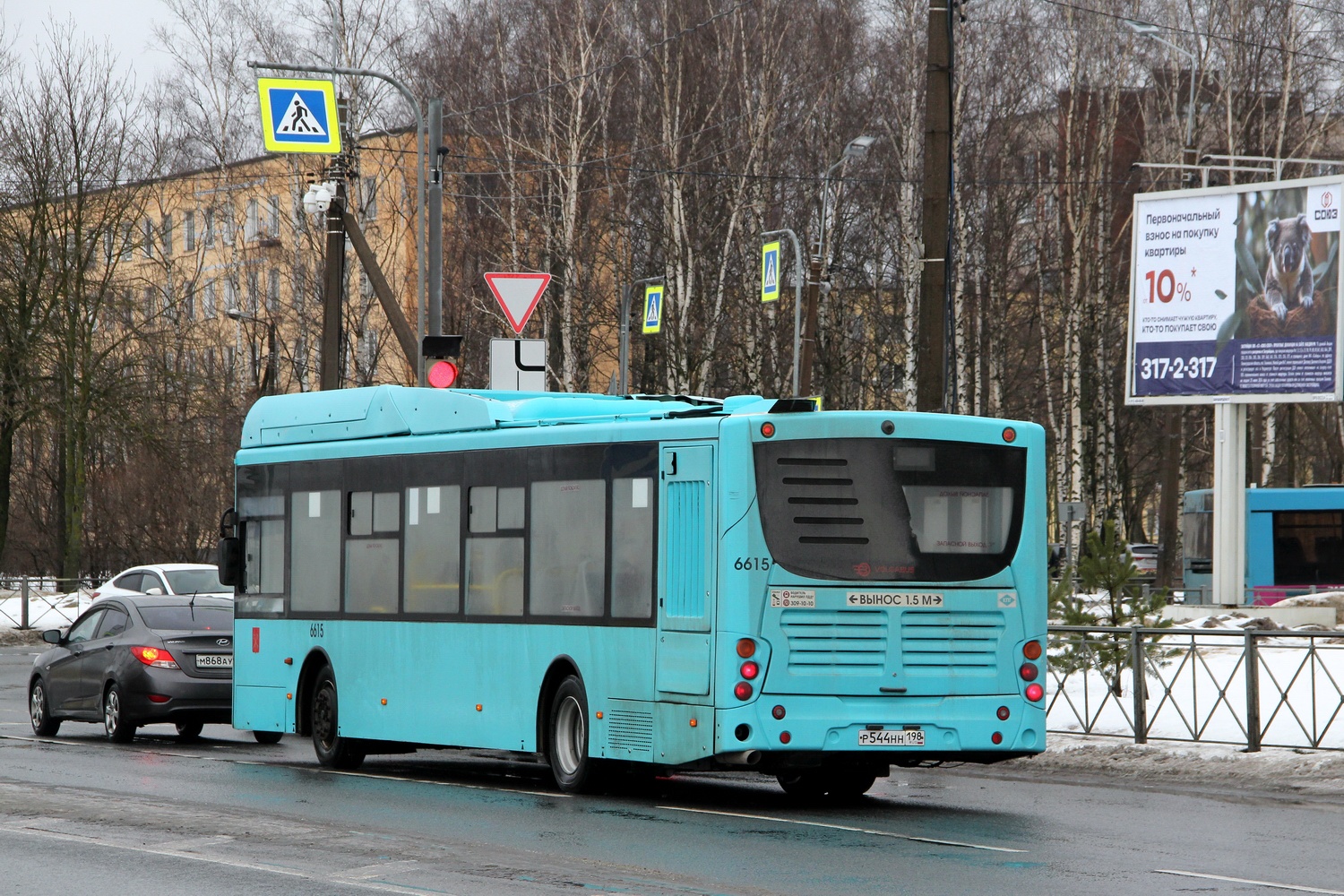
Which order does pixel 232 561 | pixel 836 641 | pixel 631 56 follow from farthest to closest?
1. pixel 631 56
2. pixel 232 561
3. pixel 836 641

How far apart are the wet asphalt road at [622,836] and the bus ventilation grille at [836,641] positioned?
3.12 ft

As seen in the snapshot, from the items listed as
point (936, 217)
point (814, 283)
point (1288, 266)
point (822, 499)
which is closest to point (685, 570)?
point (822, 499)

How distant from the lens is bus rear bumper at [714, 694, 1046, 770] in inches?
471

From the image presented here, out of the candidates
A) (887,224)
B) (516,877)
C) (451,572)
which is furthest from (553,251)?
(516,877)

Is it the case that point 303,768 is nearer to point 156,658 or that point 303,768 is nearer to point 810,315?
point 156,658

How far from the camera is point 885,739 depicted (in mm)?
12117

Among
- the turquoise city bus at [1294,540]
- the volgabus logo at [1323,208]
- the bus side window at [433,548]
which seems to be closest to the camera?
the bus side window at [433,548]

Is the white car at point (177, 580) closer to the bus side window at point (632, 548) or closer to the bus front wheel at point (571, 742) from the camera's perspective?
the bus front wheel at point (571, 742)

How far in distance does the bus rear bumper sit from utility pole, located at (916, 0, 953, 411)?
5819 millimetres

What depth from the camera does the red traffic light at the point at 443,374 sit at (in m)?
19.1

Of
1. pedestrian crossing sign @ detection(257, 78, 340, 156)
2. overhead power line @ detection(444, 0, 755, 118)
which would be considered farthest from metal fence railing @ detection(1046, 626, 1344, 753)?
overhead power line @ detection(444, 0, 755, 118)

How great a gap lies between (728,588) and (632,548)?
107cm

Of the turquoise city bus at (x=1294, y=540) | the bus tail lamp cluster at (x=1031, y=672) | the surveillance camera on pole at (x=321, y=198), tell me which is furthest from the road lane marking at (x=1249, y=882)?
the turquoise city bus at (x=1294, y=540)

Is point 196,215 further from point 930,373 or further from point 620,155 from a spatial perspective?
point 930,373
